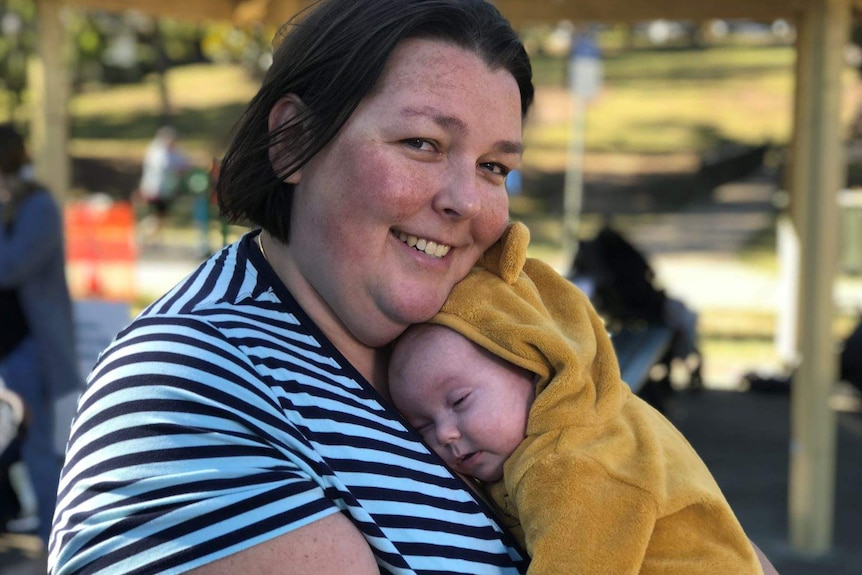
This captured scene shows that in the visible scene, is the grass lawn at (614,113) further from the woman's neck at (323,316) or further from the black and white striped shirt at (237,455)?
the black and white striped shirt at (237,455)

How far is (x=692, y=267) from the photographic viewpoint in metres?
16.1

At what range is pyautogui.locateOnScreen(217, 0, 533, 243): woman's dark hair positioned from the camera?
153 centimetres

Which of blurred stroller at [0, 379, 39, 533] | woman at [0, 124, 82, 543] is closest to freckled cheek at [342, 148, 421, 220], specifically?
blurred stroller at [0, 379, 39, 533]

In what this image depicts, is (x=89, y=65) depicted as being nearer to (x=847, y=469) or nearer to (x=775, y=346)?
(x=775, y=346)

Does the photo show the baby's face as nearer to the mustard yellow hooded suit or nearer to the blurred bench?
the mustard yellow hooded suit

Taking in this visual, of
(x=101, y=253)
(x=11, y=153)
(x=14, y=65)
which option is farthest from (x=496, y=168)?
(x=14, y=65)

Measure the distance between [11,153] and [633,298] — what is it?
4045mm

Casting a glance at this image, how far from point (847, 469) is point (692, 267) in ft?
29.7

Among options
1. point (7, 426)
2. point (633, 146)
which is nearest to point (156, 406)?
point (7, 426)

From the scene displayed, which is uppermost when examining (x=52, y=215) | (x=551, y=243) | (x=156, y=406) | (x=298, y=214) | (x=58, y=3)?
(x=58, y=3)

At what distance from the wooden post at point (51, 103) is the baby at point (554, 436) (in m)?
4.61

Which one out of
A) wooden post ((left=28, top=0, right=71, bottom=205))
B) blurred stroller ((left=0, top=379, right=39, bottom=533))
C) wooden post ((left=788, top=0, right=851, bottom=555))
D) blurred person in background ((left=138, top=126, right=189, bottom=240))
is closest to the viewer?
blurred stroller ((left=0, top=379, right=39, bottom=533))

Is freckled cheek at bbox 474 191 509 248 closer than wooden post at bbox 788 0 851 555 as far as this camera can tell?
Yes

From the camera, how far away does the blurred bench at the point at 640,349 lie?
5488 mm
